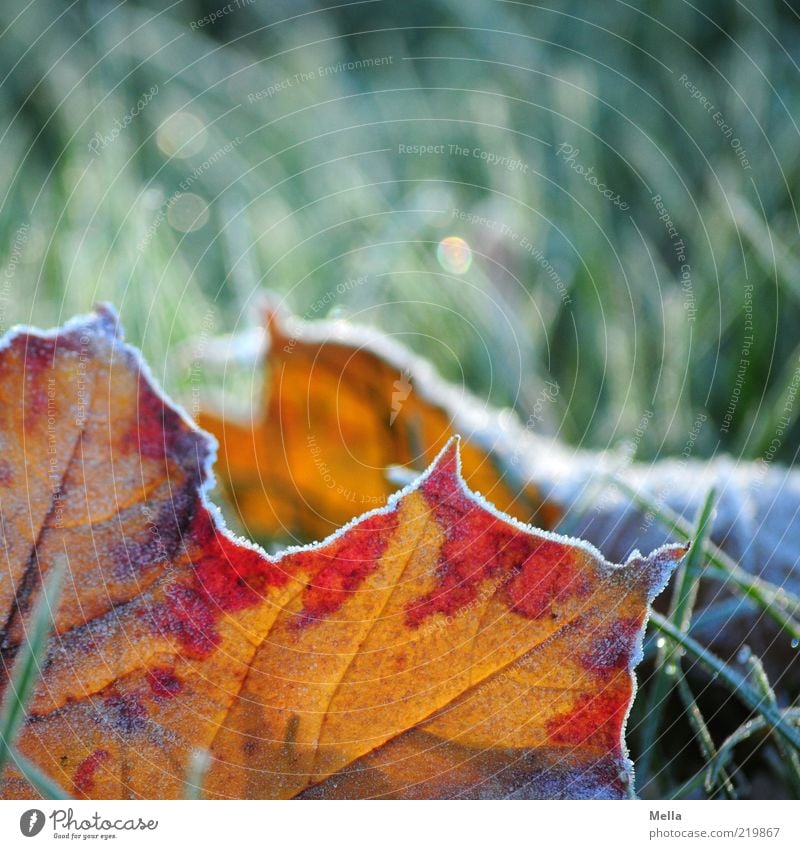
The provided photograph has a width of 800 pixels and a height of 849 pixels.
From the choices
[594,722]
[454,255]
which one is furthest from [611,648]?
[454,255]

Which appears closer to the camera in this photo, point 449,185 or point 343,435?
point 343,435

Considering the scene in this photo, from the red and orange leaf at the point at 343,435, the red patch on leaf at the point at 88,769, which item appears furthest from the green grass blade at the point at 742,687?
the red patch on leaf at the point at 88,769

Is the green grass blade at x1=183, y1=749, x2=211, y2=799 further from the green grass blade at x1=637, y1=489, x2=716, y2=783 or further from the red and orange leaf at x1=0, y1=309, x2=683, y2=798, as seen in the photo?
the green grass blade at x1=637, y1=489, x2=716, y2=783

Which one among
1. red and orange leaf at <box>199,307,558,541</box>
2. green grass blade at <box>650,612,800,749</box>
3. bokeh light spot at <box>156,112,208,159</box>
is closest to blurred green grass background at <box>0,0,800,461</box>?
bokeh light spot at <box>156,112,208,159</box>

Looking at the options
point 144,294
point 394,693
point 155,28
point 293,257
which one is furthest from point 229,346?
point 155,28

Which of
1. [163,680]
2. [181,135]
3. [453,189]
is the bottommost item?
[163,680]

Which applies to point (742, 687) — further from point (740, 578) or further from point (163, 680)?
point (163, 680)
